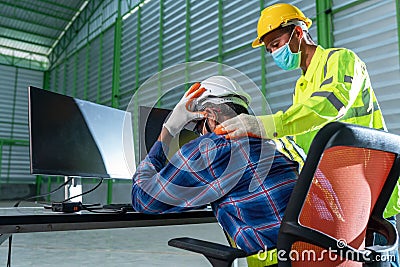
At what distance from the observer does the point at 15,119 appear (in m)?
14.6

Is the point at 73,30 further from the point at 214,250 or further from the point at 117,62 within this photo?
the point at 214,250

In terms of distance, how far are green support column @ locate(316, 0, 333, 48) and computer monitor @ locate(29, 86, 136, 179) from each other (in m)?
4.24

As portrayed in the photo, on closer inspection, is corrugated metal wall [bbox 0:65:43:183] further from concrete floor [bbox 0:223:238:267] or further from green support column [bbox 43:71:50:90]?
concrete floor [bbox 0:223:238:267]

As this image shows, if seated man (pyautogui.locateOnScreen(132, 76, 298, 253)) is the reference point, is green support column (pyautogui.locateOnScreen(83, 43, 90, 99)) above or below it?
above

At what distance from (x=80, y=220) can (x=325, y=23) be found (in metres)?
5.41

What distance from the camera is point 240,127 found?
1.29 metres

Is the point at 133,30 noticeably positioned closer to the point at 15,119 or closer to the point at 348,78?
the point at 15,119

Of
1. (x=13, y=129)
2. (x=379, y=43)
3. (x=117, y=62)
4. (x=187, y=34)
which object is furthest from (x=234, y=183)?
(x=13, y=129)

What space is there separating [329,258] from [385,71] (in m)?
4.77

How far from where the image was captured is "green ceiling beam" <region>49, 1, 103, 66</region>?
1334cm

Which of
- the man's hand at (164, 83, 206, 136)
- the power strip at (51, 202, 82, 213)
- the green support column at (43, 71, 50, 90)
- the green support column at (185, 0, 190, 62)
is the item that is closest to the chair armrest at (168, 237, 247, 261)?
the man's hand at (164, 83, 206, 136)

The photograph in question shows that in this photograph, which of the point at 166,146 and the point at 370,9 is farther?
the point at 370,9

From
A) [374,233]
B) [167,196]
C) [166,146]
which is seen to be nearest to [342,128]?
[374,233]

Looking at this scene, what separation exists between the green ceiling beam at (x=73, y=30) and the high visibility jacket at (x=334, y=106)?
1201 centimetres
